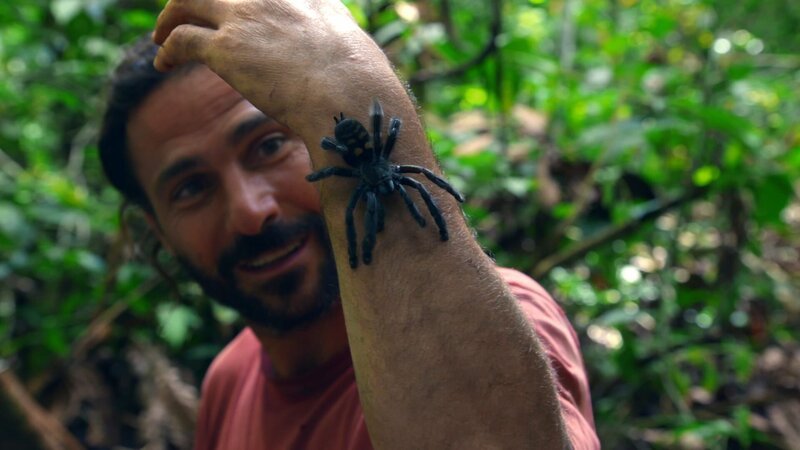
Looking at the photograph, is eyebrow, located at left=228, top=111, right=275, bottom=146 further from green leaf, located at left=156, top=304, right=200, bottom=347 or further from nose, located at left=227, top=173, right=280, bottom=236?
green leaf, located at left=156, top=304, right=200, bottom=347

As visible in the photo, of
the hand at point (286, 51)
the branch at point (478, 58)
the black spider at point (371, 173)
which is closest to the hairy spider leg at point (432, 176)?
the black spider at point (371, 173)

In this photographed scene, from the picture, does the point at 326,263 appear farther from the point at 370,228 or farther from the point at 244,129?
the point at 370,228

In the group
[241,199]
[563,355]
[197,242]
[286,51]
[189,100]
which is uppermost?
[286,51]

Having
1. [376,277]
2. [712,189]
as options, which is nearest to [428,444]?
[376,277]

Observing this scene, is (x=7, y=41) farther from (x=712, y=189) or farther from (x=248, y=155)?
(x=712, y=189)

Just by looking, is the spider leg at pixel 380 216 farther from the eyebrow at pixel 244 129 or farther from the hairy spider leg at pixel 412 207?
the eyebrow at pixel 244 129

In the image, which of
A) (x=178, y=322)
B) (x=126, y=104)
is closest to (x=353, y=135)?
(x=126, y=104)
